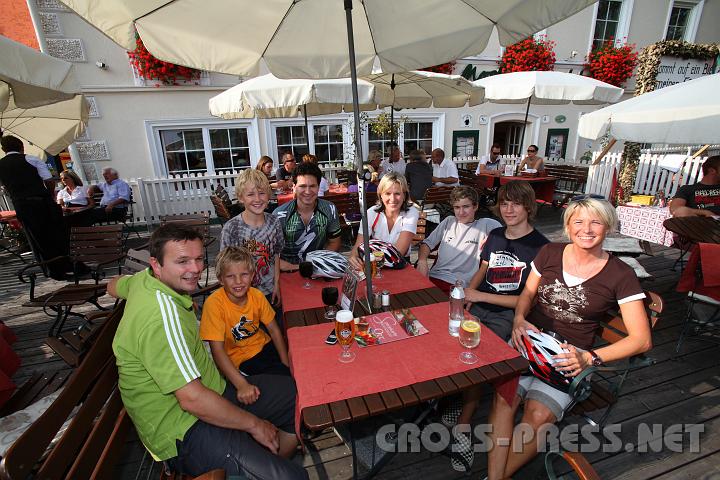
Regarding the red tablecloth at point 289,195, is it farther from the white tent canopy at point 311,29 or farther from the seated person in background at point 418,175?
the white tent canopy at point 311,29

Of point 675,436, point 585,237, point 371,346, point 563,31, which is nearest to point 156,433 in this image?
point 371,346

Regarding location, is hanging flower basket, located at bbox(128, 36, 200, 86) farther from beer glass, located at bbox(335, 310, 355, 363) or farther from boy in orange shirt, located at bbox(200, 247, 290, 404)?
beer glass, located at bbox(335, 310, 355, 363)

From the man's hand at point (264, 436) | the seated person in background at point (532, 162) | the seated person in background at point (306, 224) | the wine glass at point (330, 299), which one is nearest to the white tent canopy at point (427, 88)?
the seated person in background at point (532, 162)

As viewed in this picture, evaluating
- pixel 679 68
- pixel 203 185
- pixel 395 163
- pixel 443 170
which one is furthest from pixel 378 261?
pixel 679 68

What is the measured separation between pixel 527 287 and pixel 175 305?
212 centimetres

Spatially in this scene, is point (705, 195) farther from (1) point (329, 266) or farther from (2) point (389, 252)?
(1) point (329, 266)

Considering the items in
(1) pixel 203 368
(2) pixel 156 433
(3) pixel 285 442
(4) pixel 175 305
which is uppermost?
(4) pixel 175 305

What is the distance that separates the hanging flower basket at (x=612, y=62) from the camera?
10195 mm

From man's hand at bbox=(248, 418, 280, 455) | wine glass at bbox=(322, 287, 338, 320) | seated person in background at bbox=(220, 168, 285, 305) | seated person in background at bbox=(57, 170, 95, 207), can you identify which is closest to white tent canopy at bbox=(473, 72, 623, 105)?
seated person in background at bbox=(220, 168, 285, 305)

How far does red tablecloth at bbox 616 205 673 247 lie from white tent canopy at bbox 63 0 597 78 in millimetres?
3605

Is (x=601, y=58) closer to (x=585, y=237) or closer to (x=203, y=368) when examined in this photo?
(x=585, y=237)

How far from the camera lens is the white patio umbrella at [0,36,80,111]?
2.68 meters

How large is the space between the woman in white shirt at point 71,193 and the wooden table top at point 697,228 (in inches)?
367

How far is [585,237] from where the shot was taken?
1.95 metres
